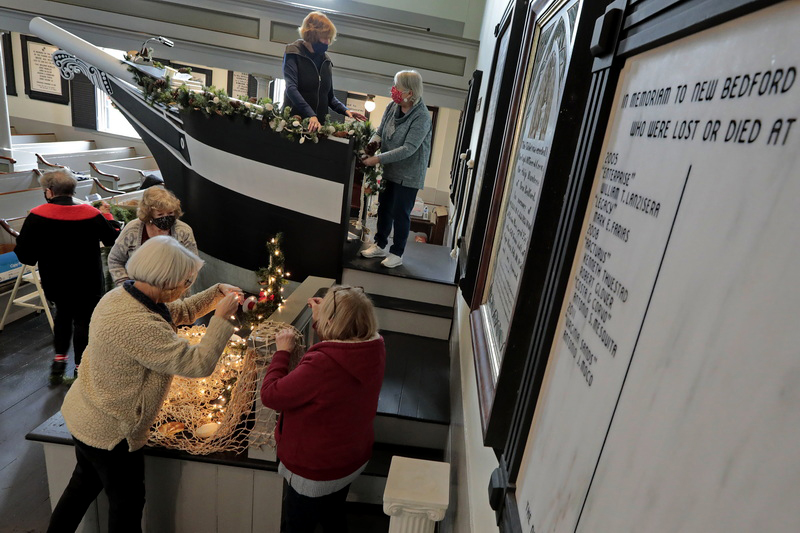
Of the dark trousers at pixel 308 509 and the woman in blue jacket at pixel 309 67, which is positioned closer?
the dark trousers at pixel 308 509

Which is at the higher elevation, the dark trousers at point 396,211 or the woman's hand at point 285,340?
the dark trousers at point 396,211

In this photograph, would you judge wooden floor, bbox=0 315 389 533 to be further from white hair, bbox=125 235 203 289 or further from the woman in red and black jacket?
white hair, bbox=125 235 203 289

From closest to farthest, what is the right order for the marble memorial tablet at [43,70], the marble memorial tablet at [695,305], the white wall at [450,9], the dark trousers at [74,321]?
the marble memorial tablet at [695,305]
the dark trousers at [74,321]
the white wall at [450,9]
the marble memorial tablet at [43,70]

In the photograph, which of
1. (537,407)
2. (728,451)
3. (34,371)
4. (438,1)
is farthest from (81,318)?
(438,1)

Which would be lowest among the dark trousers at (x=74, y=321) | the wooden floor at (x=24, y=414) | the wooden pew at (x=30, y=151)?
the wooden floor at (x=24, y=414)

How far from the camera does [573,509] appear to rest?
2.33 ft

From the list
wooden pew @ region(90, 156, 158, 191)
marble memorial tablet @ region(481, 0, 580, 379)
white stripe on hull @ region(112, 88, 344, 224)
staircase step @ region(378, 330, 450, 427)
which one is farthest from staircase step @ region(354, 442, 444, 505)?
wooden pew @ region(90, 156, 158, 191)

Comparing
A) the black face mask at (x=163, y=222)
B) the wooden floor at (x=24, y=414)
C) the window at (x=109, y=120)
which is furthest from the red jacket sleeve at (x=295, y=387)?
the window at (x=109, y=120)

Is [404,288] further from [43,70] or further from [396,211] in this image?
[43,70]

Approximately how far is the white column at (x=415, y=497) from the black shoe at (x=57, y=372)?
3209mm

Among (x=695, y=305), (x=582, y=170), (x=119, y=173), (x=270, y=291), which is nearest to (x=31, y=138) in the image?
(x=119, y=173)

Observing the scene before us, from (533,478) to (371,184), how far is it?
147 inches

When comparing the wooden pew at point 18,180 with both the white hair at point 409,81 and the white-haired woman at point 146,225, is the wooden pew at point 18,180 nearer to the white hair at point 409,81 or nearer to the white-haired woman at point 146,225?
the white-haired woman at point 146,225

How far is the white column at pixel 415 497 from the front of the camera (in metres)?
1.84
